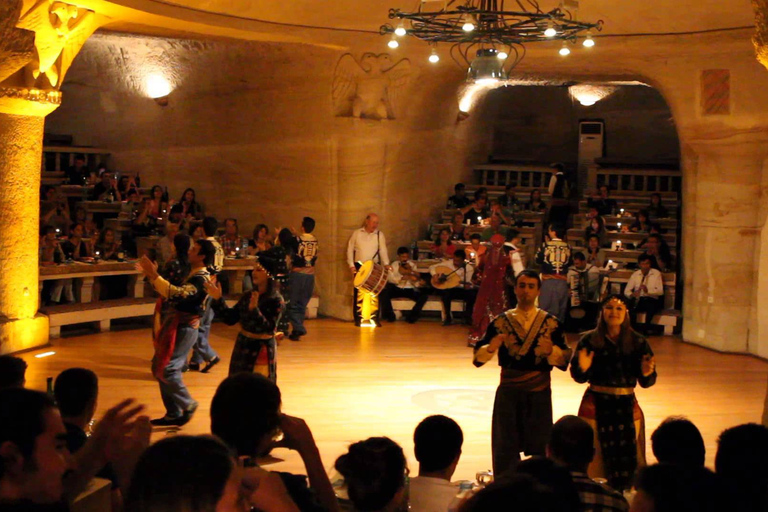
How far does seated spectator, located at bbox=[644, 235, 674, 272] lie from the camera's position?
12477 mm

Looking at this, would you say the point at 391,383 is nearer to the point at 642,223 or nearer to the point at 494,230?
the point at 494,230

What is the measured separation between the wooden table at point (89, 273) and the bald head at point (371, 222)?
2.73 meters

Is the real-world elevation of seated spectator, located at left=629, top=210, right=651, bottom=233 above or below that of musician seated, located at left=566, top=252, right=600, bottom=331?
above

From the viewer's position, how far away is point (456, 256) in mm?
12484

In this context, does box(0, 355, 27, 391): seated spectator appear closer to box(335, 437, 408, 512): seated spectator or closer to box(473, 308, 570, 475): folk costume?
box(335, 437, 408, 512): seated spectator

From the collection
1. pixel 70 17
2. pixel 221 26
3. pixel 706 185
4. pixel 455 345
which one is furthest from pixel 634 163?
pixel 70 17

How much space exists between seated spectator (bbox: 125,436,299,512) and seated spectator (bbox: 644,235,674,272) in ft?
35.9

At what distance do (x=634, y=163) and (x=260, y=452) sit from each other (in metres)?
14.4

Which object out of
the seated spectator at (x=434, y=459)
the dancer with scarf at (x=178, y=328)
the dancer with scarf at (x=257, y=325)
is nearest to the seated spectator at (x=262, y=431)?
the seated spectator at (x=434, y=459)

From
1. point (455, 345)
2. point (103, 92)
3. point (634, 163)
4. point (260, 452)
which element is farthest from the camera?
point (634, 163)

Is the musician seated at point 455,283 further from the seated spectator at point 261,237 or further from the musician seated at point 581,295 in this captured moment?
the seated spectator at point 261,237

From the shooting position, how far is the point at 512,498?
183 centimetres

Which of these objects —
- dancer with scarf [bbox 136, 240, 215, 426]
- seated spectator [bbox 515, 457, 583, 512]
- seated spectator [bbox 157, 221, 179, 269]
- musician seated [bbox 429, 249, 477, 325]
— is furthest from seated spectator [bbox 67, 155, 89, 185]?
seated spectator [bbox 515, 457, 583, 512]

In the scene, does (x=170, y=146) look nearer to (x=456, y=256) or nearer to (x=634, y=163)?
(x=456, y=256)
